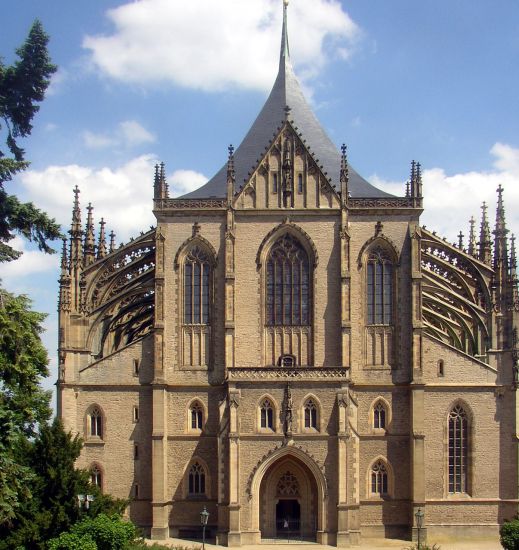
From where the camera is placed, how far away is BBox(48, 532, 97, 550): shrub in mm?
41781

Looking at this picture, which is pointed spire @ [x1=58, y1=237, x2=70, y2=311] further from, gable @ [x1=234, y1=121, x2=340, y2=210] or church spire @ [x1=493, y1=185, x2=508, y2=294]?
church spire @ [x1=493, y1=185, x2=508, y2=294]

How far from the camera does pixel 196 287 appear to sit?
6031cm

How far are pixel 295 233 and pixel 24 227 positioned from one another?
28989mm

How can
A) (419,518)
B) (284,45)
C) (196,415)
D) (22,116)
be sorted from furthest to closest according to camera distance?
(284,45)
(196,415)
(419,518)
(22,116)

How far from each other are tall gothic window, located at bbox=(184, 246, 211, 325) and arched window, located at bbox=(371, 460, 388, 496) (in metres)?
13.4

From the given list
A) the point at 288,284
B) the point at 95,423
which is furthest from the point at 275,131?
the point at 95,423

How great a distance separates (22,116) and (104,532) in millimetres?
19208

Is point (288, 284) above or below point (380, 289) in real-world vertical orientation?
above

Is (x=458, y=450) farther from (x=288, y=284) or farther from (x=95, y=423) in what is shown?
(x=95, y=423)

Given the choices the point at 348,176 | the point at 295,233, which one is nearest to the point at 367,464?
the point at 295,233

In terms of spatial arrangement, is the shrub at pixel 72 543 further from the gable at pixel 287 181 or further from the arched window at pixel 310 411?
the gable at pixel 287 181

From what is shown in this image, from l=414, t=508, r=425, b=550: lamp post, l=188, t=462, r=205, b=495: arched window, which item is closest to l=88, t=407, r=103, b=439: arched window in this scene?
l=188, t=462, r=205, b=495: arched window

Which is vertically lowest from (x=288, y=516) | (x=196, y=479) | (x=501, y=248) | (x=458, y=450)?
(x=288, y=516)

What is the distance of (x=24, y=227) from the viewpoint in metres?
33.0
